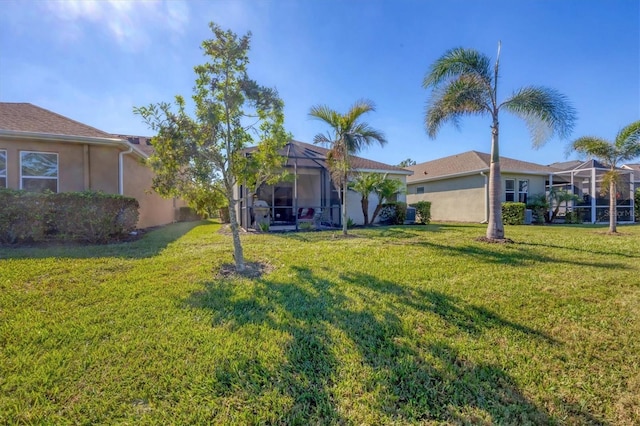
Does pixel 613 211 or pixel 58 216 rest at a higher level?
pixel 613 211

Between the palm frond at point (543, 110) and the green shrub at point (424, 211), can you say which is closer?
the palm frond at point (543, 110)

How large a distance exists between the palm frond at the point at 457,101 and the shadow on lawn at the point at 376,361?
7.07 metres

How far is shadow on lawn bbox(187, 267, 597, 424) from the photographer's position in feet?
7.16

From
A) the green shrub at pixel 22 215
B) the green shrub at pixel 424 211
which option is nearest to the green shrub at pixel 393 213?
the green shrub at pixel 424 211

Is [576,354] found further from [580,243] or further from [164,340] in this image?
[580,243]

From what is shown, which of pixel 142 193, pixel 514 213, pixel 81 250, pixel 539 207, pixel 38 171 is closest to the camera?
pixel 81 250

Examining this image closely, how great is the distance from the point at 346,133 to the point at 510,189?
1445cm

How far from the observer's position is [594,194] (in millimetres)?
16812

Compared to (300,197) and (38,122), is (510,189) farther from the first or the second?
(38,122)

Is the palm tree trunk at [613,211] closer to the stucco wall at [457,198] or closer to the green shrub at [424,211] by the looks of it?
the stucco wall at [457,198]

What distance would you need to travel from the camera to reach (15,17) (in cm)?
747

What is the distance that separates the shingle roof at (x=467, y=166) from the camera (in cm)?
1788

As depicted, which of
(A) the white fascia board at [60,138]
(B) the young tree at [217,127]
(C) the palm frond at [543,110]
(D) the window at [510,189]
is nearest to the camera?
(B) the young tree at [217,127]

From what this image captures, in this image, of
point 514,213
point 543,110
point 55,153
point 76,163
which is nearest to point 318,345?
point 543,110
